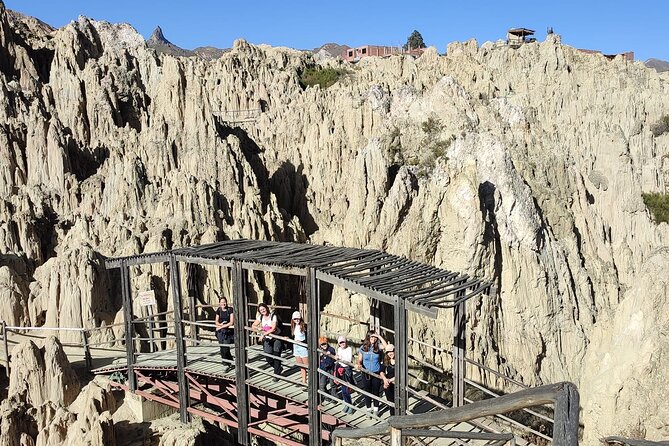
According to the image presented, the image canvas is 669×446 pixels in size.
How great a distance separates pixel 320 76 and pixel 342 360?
39.5 m

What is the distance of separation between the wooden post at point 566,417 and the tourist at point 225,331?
7.66m

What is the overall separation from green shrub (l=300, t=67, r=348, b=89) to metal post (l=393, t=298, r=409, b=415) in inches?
1456

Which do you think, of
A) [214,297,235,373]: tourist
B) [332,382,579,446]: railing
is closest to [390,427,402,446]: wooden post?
[332,382,579,446]: railing

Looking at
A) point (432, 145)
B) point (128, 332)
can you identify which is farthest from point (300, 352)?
point (432, 145)

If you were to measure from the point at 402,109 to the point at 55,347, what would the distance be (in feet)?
62.1

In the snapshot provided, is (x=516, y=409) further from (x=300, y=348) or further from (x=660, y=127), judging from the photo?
(x=660, y=127)

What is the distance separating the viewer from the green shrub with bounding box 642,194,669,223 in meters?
32.4

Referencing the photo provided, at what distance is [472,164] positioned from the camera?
1922cm

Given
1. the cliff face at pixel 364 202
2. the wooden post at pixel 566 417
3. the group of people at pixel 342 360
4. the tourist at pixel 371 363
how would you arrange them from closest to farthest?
the wooden post at pixel 566 417 < the group of people at pixel 342 360 < the tourist at pixel 371 363 < the cliff face at pixel 364 202

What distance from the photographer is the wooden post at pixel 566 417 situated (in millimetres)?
2580

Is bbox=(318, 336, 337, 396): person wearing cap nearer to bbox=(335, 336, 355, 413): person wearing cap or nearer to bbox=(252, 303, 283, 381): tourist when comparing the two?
bbox=(335, 336, 355, 413): person wearing cap

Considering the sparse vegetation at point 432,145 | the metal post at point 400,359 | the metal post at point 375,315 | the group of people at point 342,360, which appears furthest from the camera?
the sparse vegetation at point 432,145

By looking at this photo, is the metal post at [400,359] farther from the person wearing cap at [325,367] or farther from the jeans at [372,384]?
the person wearing cap at [325,367]

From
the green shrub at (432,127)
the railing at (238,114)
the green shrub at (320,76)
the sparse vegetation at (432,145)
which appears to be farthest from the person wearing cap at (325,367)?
the green shrub at (320,76)
